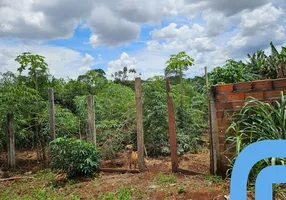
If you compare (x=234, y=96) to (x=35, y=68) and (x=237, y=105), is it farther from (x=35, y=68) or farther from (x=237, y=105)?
(x=35, y=68)

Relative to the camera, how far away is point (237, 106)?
3.23m

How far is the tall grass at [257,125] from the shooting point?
8.81ft

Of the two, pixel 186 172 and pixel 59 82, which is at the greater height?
pixel 59 82

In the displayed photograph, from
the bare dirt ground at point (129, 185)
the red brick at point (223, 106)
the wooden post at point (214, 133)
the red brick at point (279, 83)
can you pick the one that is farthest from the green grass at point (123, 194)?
the red brick at point (279, 83)

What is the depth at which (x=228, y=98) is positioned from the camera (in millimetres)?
3291

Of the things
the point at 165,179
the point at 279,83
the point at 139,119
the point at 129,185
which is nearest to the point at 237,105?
the point at 279,83

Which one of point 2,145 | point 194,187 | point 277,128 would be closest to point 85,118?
point 2,145

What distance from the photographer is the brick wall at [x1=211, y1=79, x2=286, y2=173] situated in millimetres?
3072

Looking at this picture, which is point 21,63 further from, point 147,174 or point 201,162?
point 201,162

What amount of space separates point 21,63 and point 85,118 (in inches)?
77.3

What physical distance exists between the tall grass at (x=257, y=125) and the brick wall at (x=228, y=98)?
82 mm

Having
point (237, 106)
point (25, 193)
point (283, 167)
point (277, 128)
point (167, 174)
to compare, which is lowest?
point (25, 193)

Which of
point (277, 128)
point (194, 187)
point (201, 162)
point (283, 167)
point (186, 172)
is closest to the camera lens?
point (283, 167)

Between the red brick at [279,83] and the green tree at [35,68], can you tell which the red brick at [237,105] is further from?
the green tree at [35,68]
